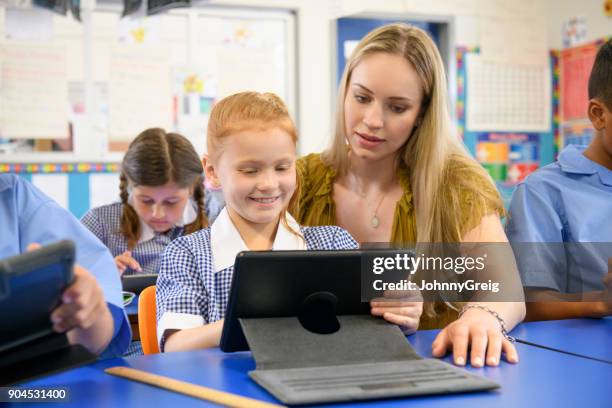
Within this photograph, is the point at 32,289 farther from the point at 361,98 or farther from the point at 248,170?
the point at 361,98

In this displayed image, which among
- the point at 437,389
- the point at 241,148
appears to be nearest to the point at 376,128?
the point at 241,148

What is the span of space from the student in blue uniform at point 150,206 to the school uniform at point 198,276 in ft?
4.05

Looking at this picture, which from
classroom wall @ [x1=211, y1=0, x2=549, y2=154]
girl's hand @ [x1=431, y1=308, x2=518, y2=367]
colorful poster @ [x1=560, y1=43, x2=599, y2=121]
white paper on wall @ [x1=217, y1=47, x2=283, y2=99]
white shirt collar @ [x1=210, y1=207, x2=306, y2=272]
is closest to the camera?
girl's hand @ [x1=431, y1=308, x2=518, y2=367]

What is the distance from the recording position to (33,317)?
2.52ft

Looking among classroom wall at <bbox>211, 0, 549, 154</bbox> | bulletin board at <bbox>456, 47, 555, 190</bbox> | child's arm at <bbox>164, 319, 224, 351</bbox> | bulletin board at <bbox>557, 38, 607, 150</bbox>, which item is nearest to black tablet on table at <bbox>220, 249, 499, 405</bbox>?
child's arm at <bbox>164, 319, 224, 351</bbox>

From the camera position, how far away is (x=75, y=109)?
3807mm

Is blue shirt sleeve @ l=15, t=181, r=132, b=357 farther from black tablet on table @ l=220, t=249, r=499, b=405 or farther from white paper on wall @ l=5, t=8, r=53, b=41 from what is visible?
white paper on wall @ l=5, t=8, r=53, b=41

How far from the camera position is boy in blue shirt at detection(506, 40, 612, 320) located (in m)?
1.68

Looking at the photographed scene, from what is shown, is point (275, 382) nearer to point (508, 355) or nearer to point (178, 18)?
point (508, 355)

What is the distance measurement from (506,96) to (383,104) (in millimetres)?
3194

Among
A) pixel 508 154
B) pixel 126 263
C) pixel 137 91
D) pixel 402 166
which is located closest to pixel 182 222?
pixel 126 263

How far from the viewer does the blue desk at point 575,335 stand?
1.10 m

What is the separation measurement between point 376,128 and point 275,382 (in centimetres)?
92

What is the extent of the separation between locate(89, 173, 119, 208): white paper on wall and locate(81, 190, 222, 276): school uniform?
1078 mm
